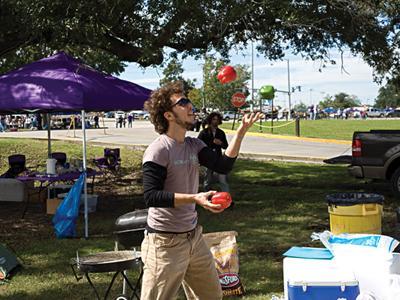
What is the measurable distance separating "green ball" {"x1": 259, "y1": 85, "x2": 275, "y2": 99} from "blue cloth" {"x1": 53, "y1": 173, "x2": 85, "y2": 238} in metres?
3.22

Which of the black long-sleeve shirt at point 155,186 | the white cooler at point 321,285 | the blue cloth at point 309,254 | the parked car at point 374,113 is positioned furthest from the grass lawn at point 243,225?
the parked car at point 374,113

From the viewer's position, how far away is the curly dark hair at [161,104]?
3430 millimetres

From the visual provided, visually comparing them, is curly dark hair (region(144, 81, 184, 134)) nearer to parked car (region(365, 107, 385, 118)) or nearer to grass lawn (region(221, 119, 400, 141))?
grass lawn (region(221, 119, 400, 141))

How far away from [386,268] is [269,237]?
11.0 feet

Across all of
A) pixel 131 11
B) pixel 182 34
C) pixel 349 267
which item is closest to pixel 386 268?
pixel 349 267

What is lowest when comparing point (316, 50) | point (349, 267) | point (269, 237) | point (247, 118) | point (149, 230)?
point (269, 237)

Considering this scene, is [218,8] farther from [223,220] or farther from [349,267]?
[349,267]

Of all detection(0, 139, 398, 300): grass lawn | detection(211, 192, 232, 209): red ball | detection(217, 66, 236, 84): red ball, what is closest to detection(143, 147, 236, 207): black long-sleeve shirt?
detection(211, 192, 232, 209): red ball

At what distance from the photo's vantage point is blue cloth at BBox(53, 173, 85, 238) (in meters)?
7.71

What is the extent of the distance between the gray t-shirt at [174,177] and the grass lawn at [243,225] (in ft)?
6.61

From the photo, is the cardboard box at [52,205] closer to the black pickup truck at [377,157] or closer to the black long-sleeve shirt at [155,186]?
the black pickup truck at [377,157]

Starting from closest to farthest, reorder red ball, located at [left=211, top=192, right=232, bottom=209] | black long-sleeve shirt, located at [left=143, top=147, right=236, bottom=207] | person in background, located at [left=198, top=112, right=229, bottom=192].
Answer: red ball, located at [left=211, top=192, right=232, bottom=209] < black long-sleeve shirt, located at [left=143, top=147, right=236, bottom=207] < person in background, located at [left=198, top=112, right=229, bottom=192]

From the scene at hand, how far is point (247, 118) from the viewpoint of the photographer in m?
3.52

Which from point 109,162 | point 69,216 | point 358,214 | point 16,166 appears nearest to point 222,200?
point 358,214
